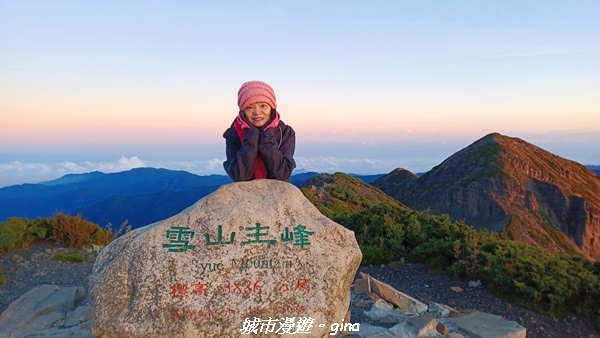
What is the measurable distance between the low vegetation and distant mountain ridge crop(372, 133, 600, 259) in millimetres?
31780

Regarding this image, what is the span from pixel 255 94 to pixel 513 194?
50.1 metres

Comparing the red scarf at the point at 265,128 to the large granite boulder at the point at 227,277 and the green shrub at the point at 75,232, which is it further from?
the green shrub at the point at 75,232

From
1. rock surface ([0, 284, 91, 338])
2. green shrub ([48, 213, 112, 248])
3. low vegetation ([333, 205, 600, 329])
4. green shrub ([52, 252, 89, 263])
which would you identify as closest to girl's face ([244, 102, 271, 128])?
rock surface ([0, 284, 91, 338])

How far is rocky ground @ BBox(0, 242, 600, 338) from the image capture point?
8.80 metres

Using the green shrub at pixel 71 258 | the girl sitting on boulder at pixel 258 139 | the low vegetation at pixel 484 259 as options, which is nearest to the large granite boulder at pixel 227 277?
the girl sitting on boulder at pixel 258 139

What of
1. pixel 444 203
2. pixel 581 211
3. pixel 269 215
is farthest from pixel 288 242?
pixel 581 211

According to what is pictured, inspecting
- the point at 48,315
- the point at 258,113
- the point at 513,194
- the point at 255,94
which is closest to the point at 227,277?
the point at 258,113

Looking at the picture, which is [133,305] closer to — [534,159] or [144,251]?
[144,251]

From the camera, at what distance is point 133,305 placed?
5602 millimetres

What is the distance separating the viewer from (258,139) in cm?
584

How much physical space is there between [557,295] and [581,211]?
47171 millimetres

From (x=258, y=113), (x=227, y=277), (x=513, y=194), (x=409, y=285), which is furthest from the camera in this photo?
(x=513, y=194)

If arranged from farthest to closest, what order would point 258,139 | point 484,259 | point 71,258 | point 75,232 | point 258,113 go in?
point 75,232
point 71,258
point 484,259
point 258,113
point 258,139

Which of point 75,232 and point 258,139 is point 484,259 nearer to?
point 258,139
